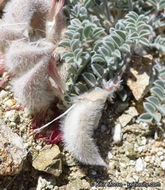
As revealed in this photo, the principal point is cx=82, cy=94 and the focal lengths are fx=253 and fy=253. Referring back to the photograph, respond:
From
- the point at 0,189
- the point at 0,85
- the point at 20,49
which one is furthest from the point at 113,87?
the point at 0,189

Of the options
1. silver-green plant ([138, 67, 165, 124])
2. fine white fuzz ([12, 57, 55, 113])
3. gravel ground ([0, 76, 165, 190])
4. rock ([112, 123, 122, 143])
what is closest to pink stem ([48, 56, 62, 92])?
fine white fuzz ([12, 57, 55, 113])

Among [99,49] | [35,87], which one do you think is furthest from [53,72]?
[99,49]

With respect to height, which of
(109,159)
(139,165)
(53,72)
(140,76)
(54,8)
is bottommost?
(139,165)

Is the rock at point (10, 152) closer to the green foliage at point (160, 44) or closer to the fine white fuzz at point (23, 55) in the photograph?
the fine white fuzz at point (23, 55)

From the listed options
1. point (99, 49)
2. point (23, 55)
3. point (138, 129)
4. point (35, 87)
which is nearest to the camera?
point (23, 55)

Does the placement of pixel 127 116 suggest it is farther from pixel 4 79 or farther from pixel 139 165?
pixel 4 79

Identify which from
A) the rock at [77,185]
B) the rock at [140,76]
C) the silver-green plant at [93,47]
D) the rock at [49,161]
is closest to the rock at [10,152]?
the rock at [49,161]
